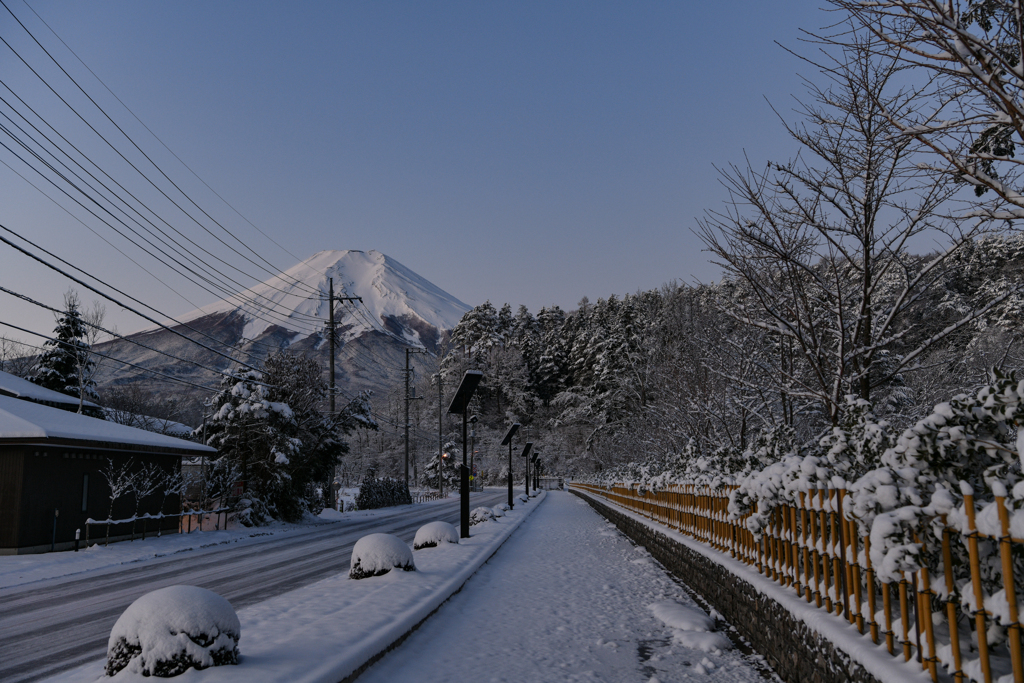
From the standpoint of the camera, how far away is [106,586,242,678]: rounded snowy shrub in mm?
4711

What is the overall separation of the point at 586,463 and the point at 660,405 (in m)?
49.8

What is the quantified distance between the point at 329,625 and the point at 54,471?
1679 cm

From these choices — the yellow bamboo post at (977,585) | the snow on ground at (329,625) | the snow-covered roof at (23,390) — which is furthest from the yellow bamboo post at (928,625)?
the snow-covered roof at (23,390)

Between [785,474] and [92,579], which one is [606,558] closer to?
[785,474]

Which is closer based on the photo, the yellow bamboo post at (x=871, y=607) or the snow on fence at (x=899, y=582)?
the snow on fence at (x=899, y=582)

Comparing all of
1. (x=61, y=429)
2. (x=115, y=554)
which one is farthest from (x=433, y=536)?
(x=61, y=429)

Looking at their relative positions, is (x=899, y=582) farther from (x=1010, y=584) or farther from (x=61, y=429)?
(x=61, y=429)

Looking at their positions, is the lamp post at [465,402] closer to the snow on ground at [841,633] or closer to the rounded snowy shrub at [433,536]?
the rounded snowy shrub at [433,536]

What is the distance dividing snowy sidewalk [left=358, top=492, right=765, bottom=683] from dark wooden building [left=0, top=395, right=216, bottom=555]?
44.3ft

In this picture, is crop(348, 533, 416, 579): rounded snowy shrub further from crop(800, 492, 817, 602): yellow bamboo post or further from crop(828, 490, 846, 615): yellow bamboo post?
crop(828, 490, 846, 615): yellow bamboo post

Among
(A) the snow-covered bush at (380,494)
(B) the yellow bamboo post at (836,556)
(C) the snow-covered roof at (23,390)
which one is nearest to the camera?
(B) the yellow bamboo post at (836,556)

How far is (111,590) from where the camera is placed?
11680 millimetres

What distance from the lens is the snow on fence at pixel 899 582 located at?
9.34ft

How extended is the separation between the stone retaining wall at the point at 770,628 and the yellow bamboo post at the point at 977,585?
84cm
